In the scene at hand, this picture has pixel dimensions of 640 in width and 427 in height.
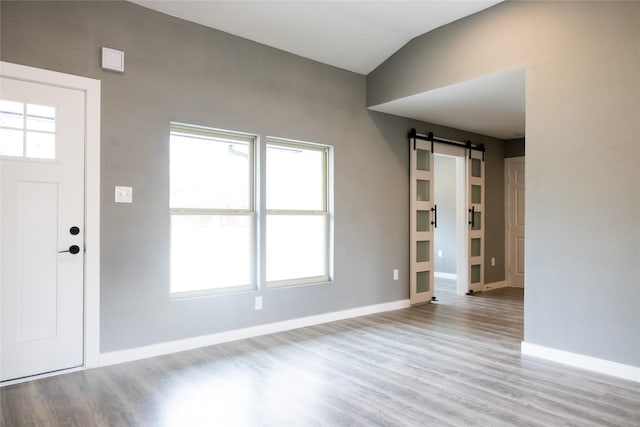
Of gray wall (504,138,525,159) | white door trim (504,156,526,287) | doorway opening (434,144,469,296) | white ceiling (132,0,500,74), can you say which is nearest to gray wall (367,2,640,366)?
white ceiling (132,0,500,74)

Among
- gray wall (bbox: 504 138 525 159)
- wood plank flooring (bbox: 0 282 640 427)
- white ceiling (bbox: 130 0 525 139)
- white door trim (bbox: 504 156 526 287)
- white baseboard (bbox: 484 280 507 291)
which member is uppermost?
white ceiling (bbox: 130 0 525 139)

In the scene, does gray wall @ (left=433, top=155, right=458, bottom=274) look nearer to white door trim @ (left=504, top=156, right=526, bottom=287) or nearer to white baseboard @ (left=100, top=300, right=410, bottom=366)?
white door trim @ (left=504, top=156, right=526, bottom=287)

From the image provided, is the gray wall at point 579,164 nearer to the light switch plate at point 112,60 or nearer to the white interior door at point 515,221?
the light switch plate at point 112,60

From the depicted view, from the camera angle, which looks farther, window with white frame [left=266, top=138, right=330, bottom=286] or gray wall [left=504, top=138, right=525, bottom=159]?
gray wall [left=504, top=138, right=525, bottom=159]

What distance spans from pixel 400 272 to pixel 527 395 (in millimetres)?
2587

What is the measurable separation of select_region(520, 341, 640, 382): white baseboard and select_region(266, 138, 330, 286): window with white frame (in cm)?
204

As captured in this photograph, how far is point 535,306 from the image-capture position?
327cm

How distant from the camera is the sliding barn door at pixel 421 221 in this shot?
5.17m

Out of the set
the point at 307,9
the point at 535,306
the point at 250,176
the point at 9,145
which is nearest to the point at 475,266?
the point at 535,306

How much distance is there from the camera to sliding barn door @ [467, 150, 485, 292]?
19.6 ft

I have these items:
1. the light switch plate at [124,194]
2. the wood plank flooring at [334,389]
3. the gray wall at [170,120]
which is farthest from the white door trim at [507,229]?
the light switch plate at [124,194]

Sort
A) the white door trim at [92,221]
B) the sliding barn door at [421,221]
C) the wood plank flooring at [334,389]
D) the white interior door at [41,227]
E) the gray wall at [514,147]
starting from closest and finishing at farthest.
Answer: the wood plank flooring at [334,389], the white interior door at [41,227], the white door trim at [92,221], the sliding barn door at [421,221], the gray wall at [514,147]

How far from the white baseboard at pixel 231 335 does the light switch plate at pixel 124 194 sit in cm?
112

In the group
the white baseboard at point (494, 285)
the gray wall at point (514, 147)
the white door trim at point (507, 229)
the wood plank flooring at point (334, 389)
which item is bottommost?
the wood plank flooring at point (334, 389)
